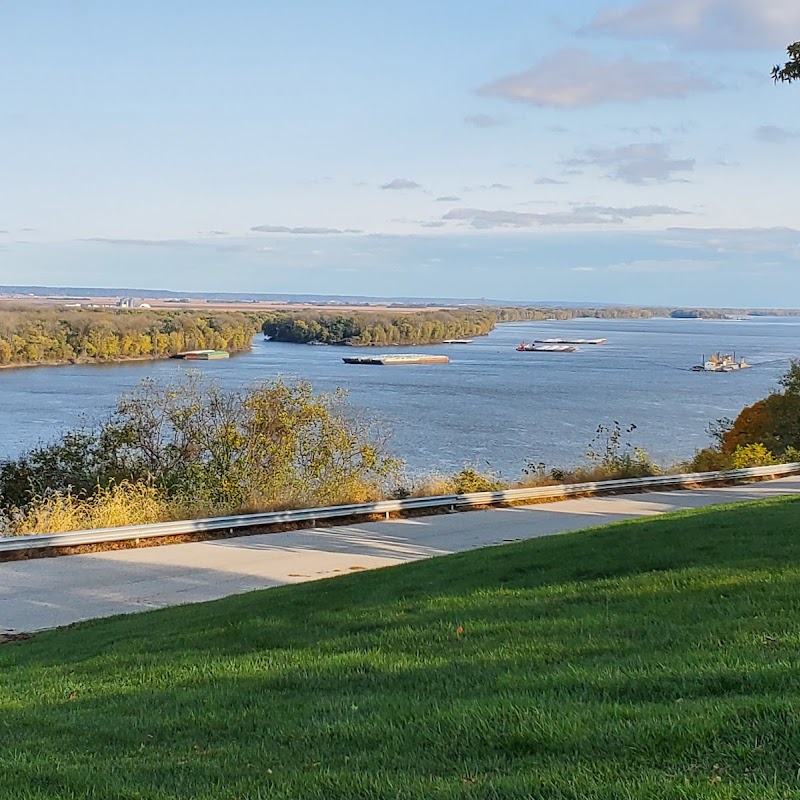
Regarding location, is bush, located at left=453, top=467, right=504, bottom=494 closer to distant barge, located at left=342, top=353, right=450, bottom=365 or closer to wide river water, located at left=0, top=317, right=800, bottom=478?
wide river water, located at left=0, top=317, right=800, bottom=478

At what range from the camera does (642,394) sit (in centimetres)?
6209

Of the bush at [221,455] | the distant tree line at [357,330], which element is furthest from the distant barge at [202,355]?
the bush at [221,455]

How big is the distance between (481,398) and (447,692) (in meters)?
50.5

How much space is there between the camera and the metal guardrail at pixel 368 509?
14289mm

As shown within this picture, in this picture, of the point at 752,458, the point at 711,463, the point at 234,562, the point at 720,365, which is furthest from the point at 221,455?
the point at 720,365

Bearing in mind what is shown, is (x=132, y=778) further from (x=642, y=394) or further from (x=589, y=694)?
(x=642, y=394)

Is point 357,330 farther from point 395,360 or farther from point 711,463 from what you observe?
point 711,463

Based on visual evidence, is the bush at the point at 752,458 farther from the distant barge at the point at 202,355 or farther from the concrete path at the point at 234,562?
the distant barge at the point at 202,355

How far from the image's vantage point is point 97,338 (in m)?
76.0

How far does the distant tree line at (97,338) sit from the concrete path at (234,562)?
61.2 metres

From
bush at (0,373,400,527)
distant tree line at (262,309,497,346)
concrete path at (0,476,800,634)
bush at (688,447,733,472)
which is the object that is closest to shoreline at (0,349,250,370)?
distant tree line at (262,309,497,346)

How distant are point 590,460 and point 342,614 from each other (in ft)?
61.3

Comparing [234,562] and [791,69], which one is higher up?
[791,69]

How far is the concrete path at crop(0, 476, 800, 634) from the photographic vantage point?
11.5 m
